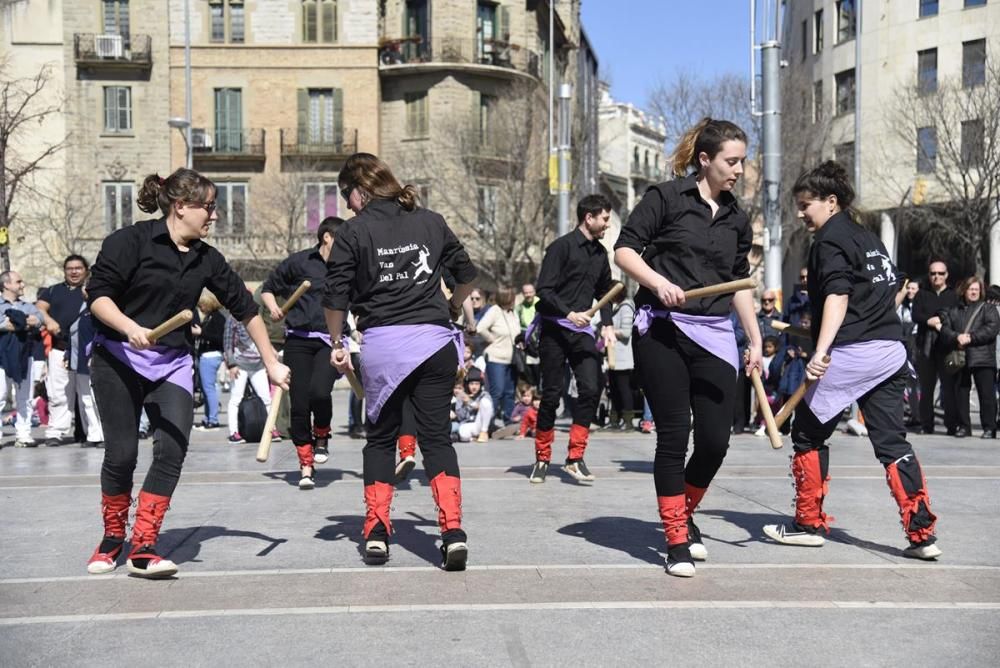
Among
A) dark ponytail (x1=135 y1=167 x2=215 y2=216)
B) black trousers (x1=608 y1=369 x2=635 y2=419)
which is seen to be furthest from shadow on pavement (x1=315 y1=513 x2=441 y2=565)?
black trousers (x1=608 y1=369 x2=635 y2=419)

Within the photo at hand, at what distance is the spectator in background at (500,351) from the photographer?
1603 cm

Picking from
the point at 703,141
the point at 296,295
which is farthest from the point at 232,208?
the point at 703,141

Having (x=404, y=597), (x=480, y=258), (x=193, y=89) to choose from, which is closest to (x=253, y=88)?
(x=193, y=89)

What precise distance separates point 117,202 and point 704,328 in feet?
137

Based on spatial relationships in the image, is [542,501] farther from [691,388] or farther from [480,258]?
[480,258]

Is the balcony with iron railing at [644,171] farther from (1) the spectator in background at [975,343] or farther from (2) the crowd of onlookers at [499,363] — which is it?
(1) the spectator in background at [975,343]

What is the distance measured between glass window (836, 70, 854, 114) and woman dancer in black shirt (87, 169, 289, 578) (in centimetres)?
3892

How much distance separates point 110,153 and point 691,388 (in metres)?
42.4

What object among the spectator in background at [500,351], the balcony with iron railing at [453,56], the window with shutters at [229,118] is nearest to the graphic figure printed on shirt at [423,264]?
the spectator in background at [500,351]

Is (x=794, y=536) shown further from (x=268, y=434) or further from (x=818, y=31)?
(x=818, y=31)

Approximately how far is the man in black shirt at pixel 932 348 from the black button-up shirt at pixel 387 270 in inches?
369

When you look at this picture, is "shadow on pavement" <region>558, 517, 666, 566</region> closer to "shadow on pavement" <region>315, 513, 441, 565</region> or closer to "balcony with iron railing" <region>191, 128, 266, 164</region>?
"shadow on pavement" <region>315, 513, 441, 565</region>

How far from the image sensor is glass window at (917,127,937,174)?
34.0 m

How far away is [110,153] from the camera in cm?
4547
